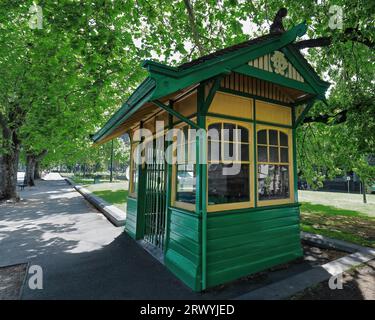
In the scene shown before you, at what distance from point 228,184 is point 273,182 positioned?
1240 mm

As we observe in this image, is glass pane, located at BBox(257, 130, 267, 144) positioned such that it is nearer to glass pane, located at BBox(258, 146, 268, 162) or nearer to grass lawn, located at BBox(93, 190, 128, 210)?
glass pane, located at BBox(258, 146, 268, 162)

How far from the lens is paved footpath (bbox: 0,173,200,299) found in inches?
148

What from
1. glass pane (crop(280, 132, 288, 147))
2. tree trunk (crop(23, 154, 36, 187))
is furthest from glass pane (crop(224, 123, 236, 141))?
tree trunk (crop(23, 154, 36, 187))

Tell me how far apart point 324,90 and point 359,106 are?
171 cm

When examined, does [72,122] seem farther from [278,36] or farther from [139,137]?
[278,36]

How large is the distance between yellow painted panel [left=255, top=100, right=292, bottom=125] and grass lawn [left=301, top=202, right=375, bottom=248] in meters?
3.81

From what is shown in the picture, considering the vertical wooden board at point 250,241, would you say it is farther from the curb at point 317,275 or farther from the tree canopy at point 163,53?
the tree canopy at point 163,53

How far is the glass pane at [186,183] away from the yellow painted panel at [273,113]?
181cm

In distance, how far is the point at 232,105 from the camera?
14.5ft

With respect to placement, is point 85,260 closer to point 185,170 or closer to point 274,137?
point 185,170

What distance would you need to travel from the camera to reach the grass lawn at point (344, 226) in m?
6.39

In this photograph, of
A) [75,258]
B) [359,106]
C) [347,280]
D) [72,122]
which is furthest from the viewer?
[72,122]
